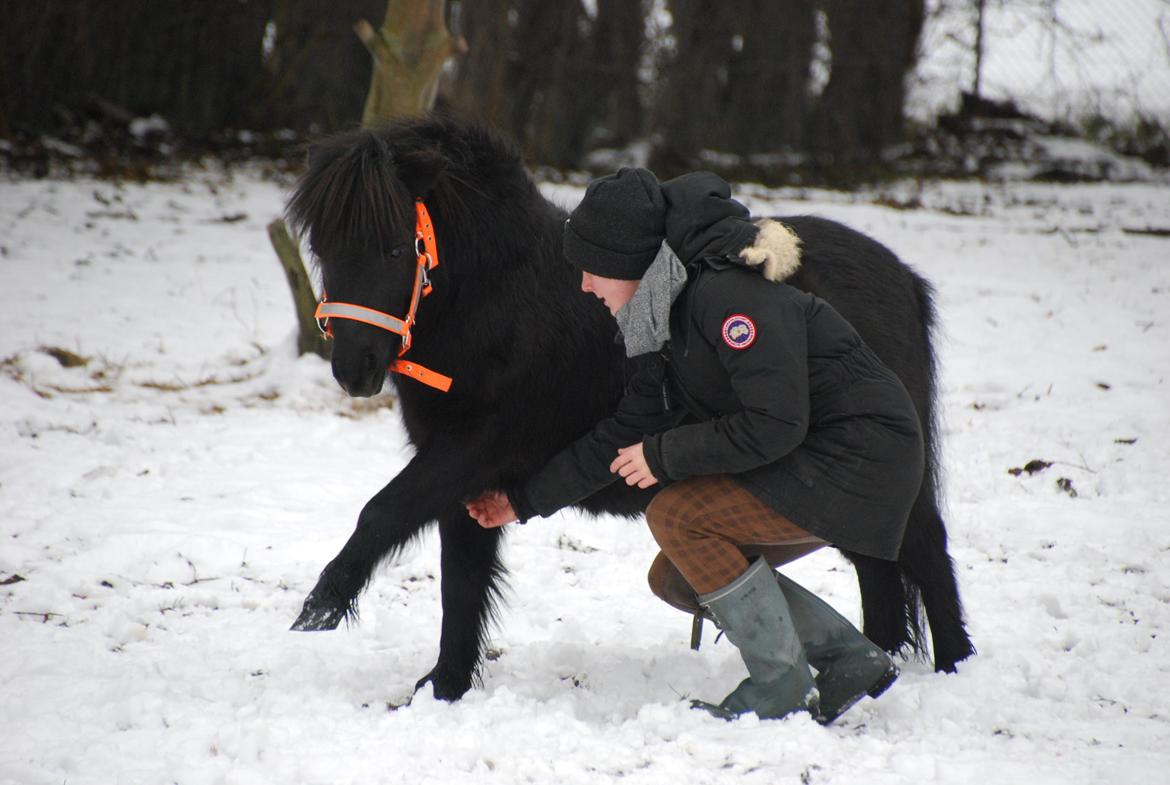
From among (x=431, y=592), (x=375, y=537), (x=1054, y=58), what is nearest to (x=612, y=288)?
(x=375, y=537)

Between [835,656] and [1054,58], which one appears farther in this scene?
Answer: [1054,58]

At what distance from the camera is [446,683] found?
10.2ft

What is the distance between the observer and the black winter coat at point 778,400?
2455mm

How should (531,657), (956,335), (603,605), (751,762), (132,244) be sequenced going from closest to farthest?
(751,762), (531,657), (603,605), (956,335), (132,244)

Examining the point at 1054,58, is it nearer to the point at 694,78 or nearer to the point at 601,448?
the point at 694,78

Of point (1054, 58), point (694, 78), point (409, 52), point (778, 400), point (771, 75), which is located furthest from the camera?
point (771, 75)

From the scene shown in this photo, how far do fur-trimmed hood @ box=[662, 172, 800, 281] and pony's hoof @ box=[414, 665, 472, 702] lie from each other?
1.43m

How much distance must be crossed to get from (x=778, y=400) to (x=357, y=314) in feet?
3.53

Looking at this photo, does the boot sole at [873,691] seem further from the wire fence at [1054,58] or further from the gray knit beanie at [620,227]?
the wire fence at [1054,58]

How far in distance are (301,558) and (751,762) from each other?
2255mm

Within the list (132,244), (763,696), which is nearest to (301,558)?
(763,696)

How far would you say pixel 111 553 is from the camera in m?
3.98

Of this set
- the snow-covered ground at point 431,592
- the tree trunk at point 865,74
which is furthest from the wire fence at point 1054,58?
the snow-covered ground at point 431,592

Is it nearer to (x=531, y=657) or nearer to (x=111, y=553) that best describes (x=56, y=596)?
(x=111, y=553)
